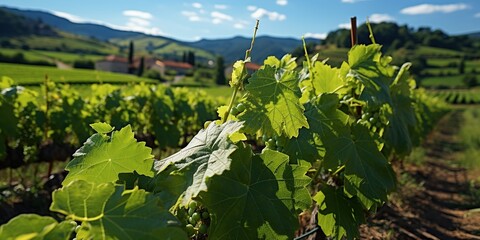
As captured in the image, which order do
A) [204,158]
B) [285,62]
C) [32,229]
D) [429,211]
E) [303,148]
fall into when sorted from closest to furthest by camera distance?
[32,229] < [204,158] < [303,148] < [285,62] < [429,211]

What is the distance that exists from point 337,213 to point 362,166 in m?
0.33

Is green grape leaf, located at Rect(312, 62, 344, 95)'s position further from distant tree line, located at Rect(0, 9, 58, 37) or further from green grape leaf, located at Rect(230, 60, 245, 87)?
distant tree line, located at Rect(0, 9, 58, 37)

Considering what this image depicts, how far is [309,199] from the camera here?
1487 mm

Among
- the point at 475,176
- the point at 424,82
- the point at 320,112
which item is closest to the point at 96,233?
the point at 320,112

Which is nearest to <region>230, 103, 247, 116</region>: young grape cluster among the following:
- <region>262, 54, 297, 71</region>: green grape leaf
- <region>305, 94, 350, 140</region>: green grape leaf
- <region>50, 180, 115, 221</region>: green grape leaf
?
<region>305, 94, 350, 140</region>: green grape leaf

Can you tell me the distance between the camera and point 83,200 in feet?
3.27

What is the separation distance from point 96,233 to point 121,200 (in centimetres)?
9

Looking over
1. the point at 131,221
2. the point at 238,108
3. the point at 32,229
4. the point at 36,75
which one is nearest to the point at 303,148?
the point at 238,108

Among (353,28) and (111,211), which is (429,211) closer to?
(353,28)

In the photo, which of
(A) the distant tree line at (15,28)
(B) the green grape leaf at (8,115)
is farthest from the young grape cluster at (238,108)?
(A) the distant tree line at (15,28)

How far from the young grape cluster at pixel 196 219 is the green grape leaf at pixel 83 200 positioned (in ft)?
1.51

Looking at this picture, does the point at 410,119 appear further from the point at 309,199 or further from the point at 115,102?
the point at 115,102

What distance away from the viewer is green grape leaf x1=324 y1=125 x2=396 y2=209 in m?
2.04

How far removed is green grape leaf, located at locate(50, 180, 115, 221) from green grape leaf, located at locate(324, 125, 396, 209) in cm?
125
